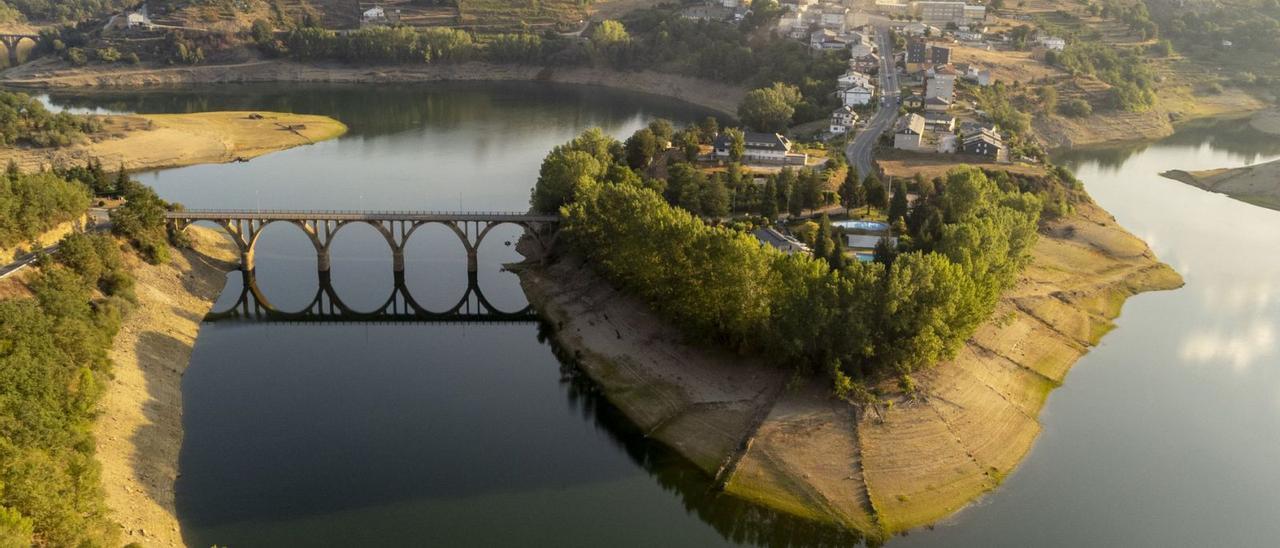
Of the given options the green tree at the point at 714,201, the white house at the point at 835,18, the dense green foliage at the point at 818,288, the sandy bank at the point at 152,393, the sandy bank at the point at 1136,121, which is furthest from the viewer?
the white house at the point at 835,18

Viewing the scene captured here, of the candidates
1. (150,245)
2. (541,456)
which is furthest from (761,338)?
(150,245)

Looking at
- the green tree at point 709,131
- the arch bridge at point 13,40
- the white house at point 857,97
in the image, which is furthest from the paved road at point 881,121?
the arch bridge at point 13,40

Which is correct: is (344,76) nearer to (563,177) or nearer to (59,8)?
(59,8)

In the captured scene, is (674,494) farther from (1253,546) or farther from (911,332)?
(1253,546)

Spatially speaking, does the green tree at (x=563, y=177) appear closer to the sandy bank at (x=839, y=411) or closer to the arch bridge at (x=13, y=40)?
the sandy bank at (x=839, y=411)

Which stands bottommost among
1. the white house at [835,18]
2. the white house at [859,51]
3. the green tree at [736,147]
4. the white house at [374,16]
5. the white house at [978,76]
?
the green tree at [736,147]
